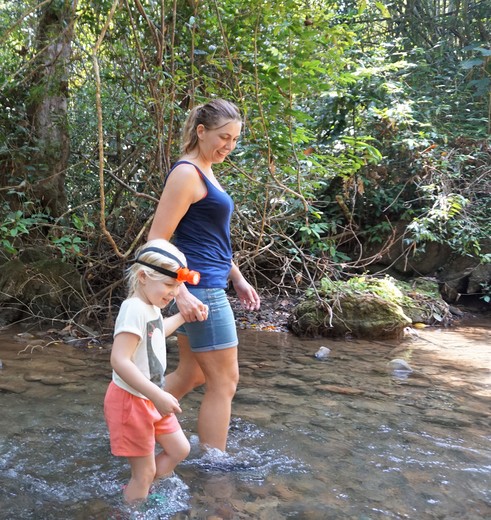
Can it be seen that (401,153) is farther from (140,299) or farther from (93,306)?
(140,299)

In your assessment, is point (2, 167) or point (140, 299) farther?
point (2, 167)

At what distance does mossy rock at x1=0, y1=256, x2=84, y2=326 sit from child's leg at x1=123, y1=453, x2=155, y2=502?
13.3 ft

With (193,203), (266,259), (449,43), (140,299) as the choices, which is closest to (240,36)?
(266,259)

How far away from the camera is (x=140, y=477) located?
2.23m

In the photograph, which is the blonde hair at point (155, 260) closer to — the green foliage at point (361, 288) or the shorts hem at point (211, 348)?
the shorts hem at point (211, 348)

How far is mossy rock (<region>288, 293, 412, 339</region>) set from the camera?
638cm

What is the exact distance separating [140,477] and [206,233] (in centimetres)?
105

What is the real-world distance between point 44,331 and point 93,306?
563 mm

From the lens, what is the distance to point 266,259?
7.27 metres

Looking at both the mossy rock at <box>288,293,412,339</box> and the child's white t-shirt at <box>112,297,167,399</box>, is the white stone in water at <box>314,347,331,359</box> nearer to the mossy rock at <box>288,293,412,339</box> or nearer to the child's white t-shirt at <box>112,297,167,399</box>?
the mossy rock at <box>288,293,412,339</box>

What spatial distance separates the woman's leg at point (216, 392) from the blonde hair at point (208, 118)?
3.17 feet

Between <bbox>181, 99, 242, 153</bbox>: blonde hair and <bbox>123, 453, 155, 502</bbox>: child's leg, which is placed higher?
<bbox>181, 99, 242, 153</bbox>: blonde hair

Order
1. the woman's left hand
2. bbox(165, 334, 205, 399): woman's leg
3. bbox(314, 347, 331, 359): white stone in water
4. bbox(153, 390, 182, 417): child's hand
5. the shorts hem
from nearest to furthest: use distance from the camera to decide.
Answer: bbox(153, 390, 182, 417): child's hand < the shorts hem < bbox(165, 334, 205, 399): woman's leg < the woman's left hand < bbox(314, 347, 331, 359): white stone in water

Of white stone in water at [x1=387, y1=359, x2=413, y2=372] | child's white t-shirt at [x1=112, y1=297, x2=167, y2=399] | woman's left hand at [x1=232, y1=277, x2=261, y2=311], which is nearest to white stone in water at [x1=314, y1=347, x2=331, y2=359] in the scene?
white stone in water at [x1=387, y1=359, x2=413, y2=372]
